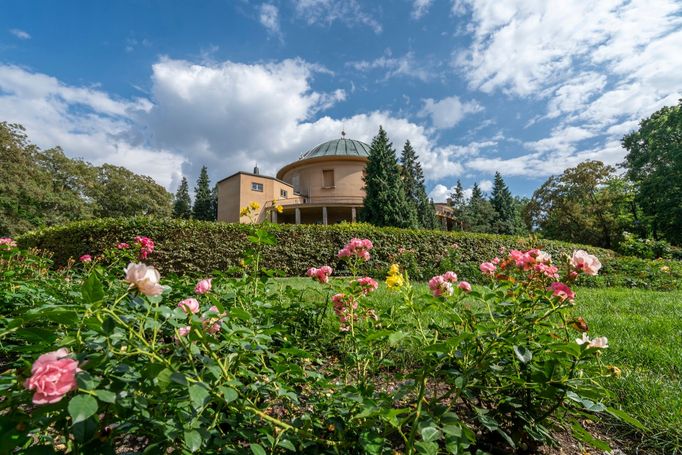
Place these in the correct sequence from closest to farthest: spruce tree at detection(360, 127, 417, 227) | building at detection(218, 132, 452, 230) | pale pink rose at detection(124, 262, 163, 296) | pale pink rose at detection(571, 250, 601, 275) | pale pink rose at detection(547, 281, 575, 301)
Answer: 1. pale pink rose at detection(124, 262, 163, 296)
2. pale pink rose at detection(547, 281, 575, 301)
3. pale pink rose at detection(571, 250, 601, 275)
4. spruce tree at detection(360, 127, 417, 227)
5. building at detection(218, 132, 452, 230)

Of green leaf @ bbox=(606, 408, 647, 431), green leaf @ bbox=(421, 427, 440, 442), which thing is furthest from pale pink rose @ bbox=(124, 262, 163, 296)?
green leaf @ bbox=(606, 408, 647, 431)

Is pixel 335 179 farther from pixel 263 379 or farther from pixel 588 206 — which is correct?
pixel 263 379

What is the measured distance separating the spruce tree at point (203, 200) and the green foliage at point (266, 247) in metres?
30.2

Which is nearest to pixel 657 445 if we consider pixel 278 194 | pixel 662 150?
pixel 278 194

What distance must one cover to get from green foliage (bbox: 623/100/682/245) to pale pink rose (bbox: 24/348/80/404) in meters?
26.9

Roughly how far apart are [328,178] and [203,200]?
70.3 ft

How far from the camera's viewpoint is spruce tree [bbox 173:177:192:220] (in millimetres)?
41594

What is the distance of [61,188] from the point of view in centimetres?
2555

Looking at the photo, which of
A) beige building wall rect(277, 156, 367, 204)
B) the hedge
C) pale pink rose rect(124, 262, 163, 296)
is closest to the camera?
pale pink rose rect(124, 262, 163, 296)

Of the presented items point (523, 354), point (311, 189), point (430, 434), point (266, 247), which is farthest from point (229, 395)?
point (311, 189)

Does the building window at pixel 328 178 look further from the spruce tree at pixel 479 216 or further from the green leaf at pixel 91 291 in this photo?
the green leaf at pixel 91 291

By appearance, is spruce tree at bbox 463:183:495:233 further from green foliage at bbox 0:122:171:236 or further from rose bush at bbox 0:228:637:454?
rose bush at bbox 0:228:637:454

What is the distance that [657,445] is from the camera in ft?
4.90

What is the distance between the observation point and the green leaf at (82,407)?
2.03 ft
